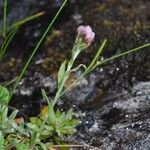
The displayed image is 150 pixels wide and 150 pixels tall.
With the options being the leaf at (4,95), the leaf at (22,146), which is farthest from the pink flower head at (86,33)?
the leaf at (22,146)

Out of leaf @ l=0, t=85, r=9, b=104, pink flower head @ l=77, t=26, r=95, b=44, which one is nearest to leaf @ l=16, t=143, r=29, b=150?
leaf @ l=0, t=85, r=9, b=104

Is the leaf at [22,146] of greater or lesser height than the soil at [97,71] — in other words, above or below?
above

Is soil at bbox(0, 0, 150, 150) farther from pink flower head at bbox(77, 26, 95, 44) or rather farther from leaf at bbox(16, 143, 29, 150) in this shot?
pink flower head at bbox(77, 26, 95, 44)

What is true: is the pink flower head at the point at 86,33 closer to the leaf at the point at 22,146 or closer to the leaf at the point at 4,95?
the leaf at the point at 4,95

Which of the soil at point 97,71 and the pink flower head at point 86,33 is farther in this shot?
the soil at point 97,71

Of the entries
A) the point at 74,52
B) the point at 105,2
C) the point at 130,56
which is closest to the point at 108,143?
the point at 74,52

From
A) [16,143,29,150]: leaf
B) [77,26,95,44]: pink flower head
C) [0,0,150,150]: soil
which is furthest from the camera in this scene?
[0,0,150,150]: soil

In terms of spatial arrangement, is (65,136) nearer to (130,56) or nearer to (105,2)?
(130,56)

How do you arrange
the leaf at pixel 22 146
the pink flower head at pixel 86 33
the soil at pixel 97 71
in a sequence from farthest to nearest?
the soil at pixel 97 71, the leaf at pixel 22 146, the pink flower head at pixel 86 33

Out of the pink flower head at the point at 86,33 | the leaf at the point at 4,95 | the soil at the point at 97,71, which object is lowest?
the soil at the point at 97,71
